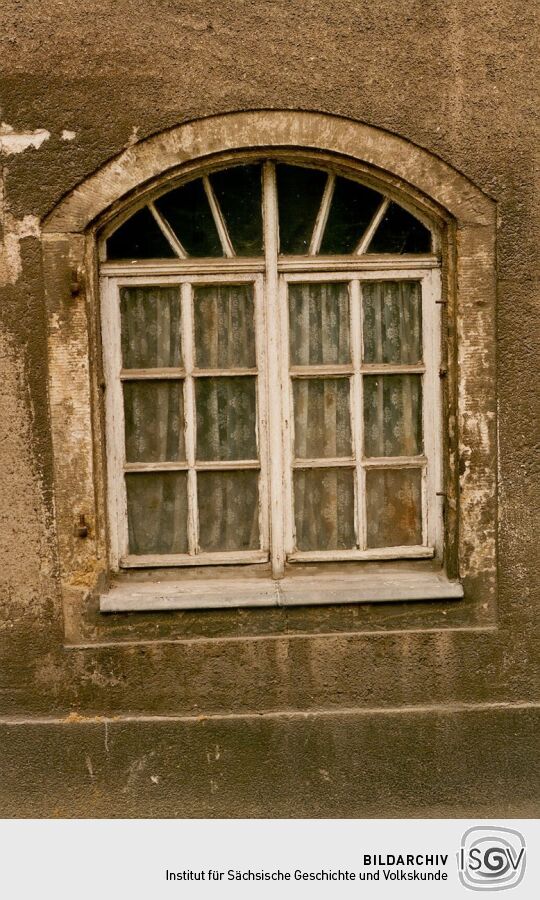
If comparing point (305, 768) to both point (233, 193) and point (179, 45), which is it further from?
point (179, 45)

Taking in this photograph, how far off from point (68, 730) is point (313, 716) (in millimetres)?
1195

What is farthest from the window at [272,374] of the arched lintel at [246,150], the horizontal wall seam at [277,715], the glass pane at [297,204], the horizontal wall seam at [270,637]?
the horizontal wall seam at [277,715]

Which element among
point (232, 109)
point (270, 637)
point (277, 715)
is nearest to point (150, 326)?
point (232, 109)

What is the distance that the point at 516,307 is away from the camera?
3973 mm

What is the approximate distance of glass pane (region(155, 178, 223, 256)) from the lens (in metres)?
4.10

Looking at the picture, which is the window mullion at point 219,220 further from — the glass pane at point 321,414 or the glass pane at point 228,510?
the glass pane at point 228,510

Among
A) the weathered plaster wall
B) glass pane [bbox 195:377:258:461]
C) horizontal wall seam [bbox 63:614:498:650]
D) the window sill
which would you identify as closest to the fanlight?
the weathered plaster wall

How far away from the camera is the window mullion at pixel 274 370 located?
4.07 metres

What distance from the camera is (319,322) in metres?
4.16

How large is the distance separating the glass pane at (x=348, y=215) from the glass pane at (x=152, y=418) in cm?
106

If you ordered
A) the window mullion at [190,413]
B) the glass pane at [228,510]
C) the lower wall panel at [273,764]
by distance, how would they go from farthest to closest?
the glass pane at [228,510] < the window mullion at [190,413] < the lower wall panel at [273,764]

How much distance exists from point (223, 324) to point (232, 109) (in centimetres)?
101

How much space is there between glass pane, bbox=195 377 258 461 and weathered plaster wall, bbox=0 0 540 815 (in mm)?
775
